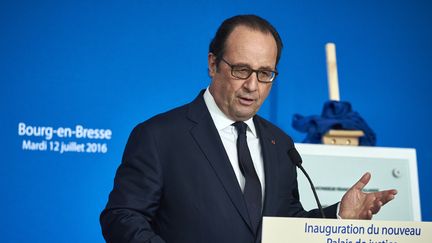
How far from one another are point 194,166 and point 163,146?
0.11 meters

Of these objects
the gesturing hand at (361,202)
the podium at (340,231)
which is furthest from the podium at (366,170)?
the podium at (340,231)

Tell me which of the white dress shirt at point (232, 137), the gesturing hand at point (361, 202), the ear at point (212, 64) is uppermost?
the ear at point (212, 64)

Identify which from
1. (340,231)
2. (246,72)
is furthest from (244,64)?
(340,231)

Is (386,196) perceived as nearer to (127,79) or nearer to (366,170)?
(366,170)

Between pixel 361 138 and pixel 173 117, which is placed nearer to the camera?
pixel 173 117

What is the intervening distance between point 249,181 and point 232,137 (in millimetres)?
182

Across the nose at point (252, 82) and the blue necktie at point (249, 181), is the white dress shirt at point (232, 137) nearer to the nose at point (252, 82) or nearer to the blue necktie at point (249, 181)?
the blue necktie at point (249, 181)

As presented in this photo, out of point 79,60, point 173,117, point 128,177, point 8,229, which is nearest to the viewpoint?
point 128,177

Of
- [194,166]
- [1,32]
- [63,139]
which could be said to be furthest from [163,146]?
[1,32]

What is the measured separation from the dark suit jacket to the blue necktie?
0.09ft

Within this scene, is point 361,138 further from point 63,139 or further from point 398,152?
point 63,139

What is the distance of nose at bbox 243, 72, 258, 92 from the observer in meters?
1.97

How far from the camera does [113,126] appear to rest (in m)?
3.17

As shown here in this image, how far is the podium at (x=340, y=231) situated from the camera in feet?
4.88
